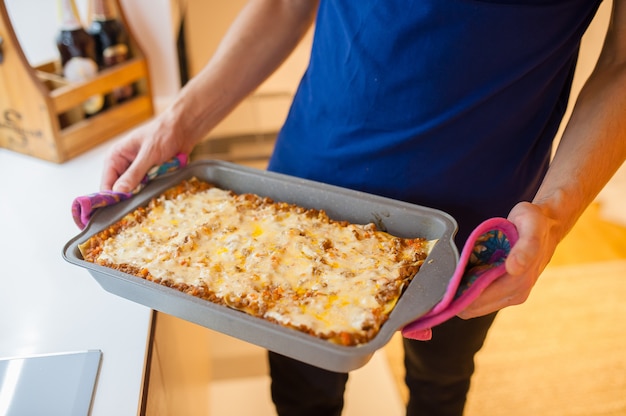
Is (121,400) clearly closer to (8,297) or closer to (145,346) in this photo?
(145,346)

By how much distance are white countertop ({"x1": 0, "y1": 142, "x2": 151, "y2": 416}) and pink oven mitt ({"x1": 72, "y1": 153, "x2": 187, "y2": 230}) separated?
0.11 meters

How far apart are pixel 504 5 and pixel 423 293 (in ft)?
1.31

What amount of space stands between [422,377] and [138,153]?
65 centimetres

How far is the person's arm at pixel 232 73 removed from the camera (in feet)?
3.01

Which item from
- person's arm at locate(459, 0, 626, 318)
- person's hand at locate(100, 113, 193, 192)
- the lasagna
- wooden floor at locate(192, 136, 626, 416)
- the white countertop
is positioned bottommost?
wooden floor at locate(192, 136, 626, 416)

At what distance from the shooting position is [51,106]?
43.8 inches

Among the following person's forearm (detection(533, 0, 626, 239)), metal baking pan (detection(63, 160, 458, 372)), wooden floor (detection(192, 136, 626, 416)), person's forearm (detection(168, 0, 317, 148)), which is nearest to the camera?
metal baking pan (detection(63, 160, 458, 372))

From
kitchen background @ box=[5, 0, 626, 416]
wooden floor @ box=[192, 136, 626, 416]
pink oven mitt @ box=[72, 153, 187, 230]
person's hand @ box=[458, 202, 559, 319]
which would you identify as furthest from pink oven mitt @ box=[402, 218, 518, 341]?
wooden floor @ box=[192, 136, 626, 416]

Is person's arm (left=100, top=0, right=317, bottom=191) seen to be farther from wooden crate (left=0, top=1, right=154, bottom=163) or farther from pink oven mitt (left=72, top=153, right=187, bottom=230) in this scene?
wooden crate (left=0, top=1, right=154, bottom=163)

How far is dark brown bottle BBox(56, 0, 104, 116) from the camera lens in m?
1.19

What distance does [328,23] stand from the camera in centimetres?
86

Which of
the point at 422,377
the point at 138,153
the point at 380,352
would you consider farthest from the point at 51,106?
the point at 380,352

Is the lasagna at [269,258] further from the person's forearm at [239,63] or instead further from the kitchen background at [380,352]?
the kitchen background at [380,352]

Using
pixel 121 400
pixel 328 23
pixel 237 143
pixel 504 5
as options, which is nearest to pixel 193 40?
pixel 237 143
